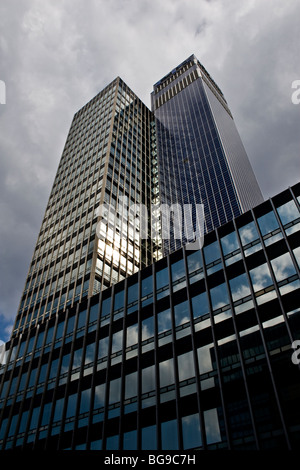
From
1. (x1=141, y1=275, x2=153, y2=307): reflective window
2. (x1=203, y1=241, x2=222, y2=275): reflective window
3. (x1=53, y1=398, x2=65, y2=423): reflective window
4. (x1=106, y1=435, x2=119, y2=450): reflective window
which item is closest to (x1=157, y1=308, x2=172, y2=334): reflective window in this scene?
(x1=141, y1=275, x2=153, y2=307): reflective window

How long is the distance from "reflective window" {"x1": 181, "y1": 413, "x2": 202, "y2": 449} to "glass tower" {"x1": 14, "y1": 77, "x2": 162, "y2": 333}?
26.5 m

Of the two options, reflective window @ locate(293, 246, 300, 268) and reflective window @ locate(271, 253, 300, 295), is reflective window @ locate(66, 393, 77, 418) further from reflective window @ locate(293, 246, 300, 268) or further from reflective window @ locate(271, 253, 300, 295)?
reflective window @ locate(293, 246, 300, 268)

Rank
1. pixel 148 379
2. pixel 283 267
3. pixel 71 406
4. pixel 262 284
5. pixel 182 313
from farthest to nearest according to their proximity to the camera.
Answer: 1. pixel 71 406
2. pixel 182 313
3. pixel 148 379
4. pixel 262 284
5. pixel 283 267

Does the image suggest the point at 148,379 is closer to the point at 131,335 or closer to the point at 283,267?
the point at 131,335

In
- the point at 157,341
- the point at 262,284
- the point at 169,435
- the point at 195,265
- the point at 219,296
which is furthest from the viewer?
the point at 195,265

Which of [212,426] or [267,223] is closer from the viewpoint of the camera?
[212,426]

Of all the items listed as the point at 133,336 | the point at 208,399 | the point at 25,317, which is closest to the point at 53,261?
the point at 25,317

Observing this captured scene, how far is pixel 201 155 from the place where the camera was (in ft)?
450

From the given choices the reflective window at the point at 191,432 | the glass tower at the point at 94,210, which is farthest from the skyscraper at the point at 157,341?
the glass tower at the point at 94,210

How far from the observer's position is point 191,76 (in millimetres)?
175000

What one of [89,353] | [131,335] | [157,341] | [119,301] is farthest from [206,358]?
[89,353]

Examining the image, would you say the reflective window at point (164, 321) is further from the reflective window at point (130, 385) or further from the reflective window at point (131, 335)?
the reflective window at point (130, 385)

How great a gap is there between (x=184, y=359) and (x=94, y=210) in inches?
1563

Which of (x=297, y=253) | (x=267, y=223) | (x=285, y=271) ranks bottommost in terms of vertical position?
(x=285, y=271)
